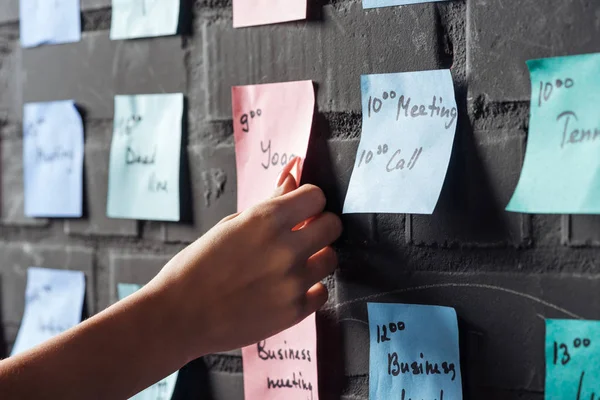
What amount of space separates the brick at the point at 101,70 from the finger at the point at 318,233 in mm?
298

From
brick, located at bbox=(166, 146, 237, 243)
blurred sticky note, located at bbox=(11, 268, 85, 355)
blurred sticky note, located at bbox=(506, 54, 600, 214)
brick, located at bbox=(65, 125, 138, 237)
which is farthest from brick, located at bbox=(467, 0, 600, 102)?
blurred sticky note, located at bbox=(11, 268, 85, 355)

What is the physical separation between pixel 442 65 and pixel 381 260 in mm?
244

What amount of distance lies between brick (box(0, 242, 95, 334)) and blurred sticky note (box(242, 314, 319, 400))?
0.32 metres

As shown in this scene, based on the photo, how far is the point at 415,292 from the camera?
0.71 metres

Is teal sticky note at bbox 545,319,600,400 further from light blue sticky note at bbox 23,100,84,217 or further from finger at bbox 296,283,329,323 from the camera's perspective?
light blue sticky note at bbox 23,100,84,217

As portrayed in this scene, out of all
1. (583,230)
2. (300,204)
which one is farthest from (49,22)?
(583,230)

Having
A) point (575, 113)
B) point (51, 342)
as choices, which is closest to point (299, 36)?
point (575, 113)

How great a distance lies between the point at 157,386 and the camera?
2.87 ft

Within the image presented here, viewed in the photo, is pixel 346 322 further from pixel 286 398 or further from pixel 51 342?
pixel 51 342

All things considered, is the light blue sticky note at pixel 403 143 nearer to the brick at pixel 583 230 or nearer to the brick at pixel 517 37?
the brick at pixel 517 37

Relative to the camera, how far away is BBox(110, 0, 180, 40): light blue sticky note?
838 millimetres

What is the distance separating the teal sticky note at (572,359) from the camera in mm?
626

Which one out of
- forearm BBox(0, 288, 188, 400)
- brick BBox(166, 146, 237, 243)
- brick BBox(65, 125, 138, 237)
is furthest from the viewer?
brick BBox(65, 125, 138, 237)

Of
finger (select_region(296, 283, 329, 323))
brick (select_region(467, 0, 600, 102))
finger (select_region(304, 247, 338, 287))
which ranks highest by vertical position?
brick (select_region(467, 0, 600, 102))
